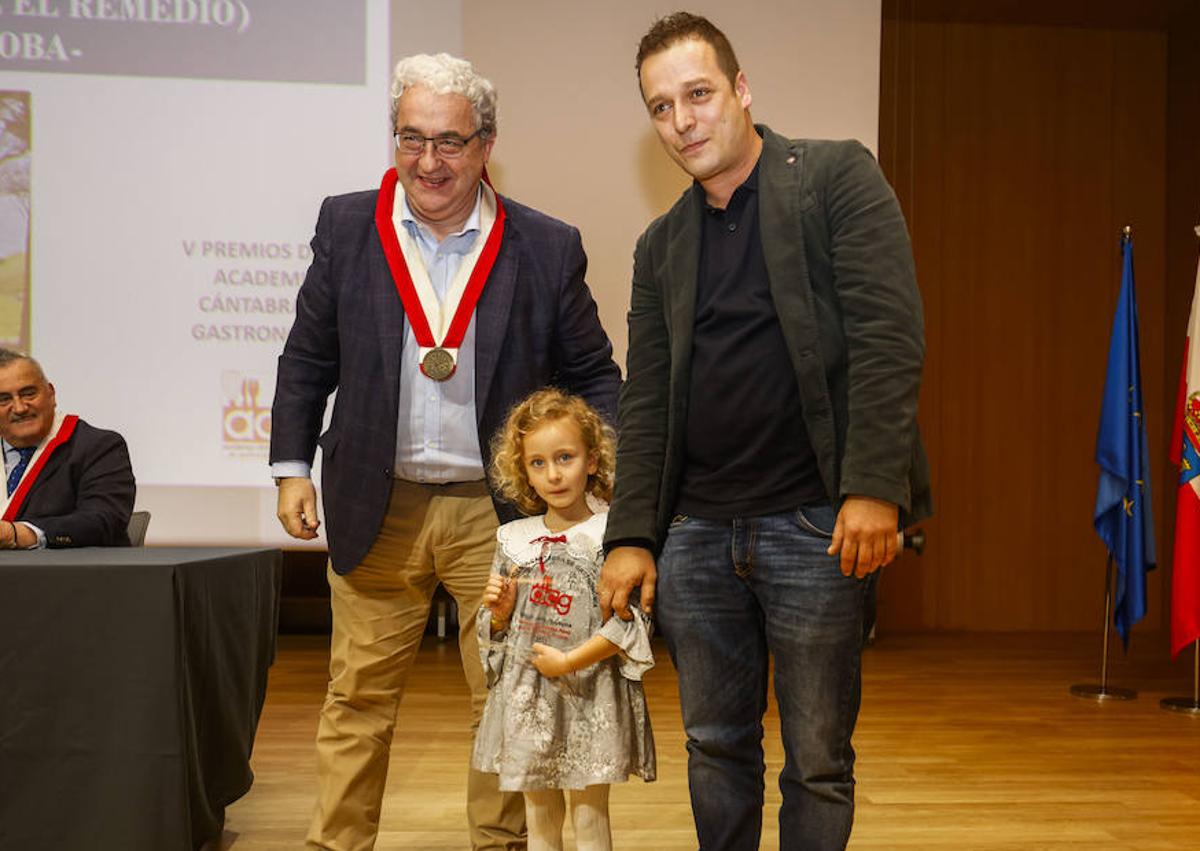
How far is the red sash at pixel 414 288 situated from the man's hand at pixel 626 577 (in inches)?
26.6

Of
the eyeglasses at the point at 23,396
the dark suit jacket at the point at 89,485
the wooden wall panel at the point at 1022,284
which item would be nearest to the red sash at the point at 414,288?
the dark suit jacket at the point at 89,485

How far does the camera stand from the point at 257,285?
4.30 meters

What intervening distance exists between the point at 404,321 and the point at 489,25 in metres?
2.69

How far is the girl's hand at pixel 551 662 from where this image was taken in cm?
213

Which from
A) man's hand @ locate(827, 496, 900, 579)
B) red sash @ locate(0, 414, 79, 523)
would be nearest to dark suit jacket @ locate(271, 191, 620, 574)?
man's hand @ locate(827, 496, 900, 579)

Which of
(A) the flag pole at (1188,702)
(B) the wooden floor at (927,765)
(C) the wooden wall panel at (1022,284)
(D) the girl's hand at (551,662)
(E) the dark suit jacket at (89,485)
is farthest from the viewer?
(C) the wooden wall panel at (1022,284)

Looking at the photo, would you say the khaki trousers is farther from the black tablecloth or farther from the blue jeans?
the blue jeans

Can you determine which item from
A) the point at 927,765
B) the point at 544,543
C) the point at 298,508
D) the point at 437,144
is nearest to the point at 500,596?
the point at 544,543

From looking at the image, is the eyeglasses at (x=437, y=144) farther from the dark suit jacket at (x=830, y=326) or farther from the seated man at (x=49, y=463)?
the seated man at (x=49, y=463)

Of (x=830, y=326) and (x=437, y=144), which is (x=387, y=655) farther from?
(x=830, y=326)

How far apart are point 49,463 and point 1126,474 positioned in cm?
395

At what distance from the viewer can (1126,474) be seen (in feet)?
16.3

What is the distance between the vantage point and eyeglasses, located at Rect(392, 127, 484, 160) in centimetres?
236

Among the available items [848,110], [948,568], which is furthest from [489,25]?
[948,568]
